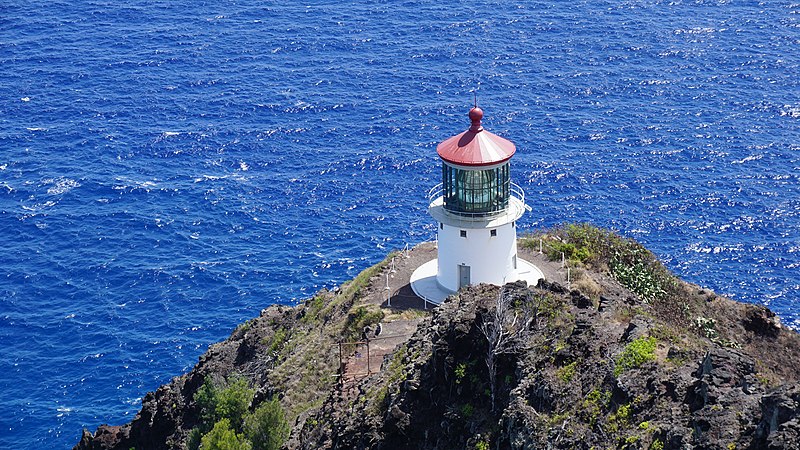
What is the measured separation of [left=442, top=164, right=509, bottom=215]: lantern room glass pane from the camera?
61.1m

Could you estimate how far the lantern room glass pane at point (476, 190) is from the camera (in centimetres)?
6106

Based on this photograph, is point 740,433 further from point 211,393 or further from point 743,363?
point 211,393

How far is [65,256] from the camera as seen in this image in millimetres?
98125

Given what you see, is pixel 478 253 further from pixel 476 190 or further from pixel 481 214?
pixel 476 190

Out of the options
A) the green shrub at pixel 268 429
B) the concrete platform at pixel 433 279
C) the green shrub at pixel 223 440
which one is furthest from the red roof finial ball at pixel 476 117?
the green shrub at pixel 223 440

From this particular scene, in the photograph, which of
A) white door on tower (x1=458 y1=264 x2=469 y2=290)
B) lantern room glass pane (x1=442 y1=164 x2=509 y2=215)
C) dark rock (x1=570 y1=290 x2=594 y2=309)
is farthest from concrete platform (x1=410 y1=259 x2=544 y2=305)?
dark rock (x1=570 y1=290 x2=594 y2=309)

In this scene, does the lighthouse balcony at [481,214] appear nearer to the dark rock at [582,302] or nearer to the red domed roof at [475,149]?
the red domed roof at [475,149]

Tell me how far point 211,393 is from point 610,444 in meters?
29.4

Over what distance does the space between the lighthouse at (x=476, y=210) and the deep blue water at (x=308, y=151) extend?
32.0m

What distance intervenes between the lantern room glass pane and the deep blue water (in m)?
33.5

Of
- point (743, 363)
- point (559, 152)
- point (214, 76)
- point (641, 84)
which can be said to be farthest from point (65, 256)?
point (743, 363)

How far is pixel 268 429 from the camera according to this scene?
54719 mm

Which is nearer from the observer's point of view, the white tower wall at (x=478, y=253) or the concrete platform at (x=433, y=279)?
the white tower wall at (x=478, y=253)

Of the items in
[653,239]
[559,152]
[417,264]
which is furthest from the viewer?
[559,152]
